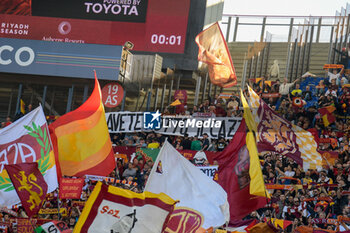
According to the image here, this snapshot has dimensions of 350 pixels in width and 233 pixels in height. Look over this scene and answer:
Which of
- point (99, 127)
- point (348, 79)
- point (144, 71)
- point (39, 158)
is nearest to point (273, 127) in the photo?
point (99, 127)

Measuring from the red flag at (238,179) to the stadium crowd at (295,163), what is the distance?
2165 mm

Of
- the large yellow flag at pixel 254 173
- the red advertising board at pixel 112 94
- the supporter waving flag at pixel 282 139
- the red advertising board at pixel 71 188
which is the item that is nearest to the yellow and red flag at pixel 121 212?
the large yellow flag at pixel 254 173

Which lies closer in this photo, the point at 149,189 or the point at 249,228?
the point at 149,189

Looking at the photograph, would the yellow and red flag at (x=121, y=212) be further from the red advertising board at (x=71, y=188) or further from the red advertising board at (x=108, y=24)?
the red advertising board at (x=108, y=24)

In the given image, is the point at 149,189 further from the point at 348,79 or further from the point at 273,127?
the point at 348,79

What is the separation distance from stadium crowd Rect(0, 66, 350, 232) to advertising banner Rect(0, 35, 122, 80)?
4.45m

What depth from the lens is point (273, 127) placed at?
60.7ft

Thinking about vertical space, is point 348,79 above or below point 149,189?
above

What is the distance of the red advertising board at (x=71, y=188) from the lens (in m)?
19.6

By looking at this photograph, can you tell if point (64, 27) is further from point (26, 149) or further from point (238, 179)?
point (238, 179)

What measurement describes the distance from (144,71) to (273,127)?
12505 mm

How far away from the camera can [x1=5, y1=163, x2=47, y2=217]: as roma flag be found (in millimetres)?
14815

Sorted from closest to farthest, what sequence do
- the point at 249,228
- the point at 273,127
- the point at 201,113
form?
the point at 249,228, the point at 273,127, the point at 201,113

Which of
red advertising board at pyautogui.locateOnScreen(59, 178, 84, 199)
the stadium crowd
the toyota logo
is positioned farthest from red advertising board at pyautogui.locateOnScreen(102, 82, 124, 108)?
red advertising board at pyautogui.locateOnScreen(59, 178, 84, 199)
